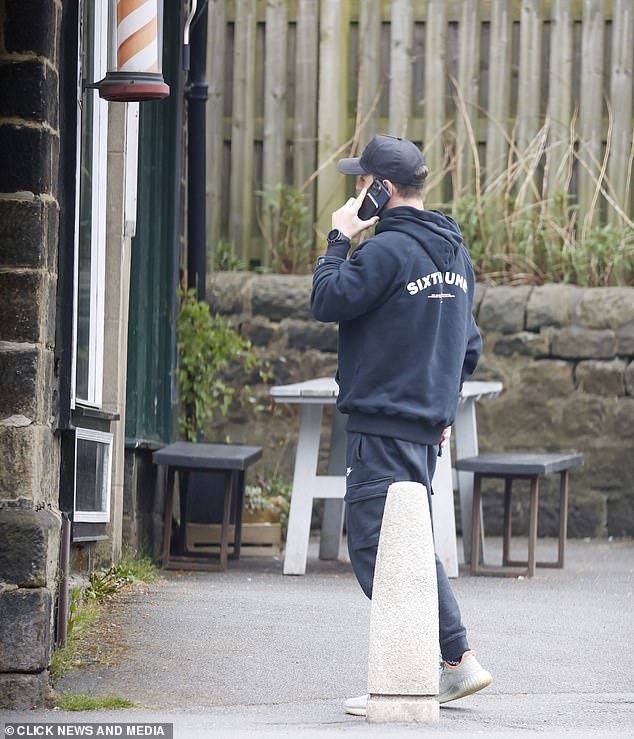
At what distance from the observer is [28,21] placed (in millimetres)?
4535

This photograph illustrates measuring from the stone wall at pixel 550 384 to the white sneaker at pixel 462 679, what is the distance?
474cm

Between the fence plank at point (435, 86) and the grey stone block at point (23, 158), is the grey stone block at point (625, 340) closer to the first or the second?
the fence plank at point (435, 86)

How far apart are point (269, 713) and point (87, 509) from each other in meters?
1.71

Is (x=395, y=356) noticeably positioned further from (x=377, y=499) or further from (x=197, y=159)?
(x=197, y=159)

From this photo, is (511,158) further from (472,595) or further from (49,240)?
(49,240)

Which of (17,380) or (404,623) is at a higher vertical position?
(17,380)

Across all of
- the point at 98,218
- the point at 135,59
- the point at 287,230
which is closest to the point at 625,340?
the point at 287,230

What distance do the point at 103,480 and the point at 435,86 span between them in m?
4.80

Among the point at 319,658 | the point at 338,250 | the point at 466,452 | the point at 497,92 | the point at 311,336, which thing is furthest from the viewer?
the point at 497,92

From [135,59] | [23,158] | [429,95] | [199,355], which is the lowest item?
[199,355]

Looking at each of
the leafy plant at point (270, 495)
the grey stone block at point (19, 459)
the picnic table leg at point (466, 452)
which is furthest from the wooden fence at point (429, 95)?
the grey stone block at point (19, 459)

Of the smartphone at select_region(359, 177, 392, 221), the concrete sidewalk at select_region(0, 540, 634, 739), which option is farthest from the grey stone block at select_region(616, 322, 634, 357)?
the smartphone at select_region(359, 177, 392, 221)

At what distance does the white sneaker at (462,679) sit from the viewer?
4.48m

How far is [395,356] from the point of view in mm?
4633
